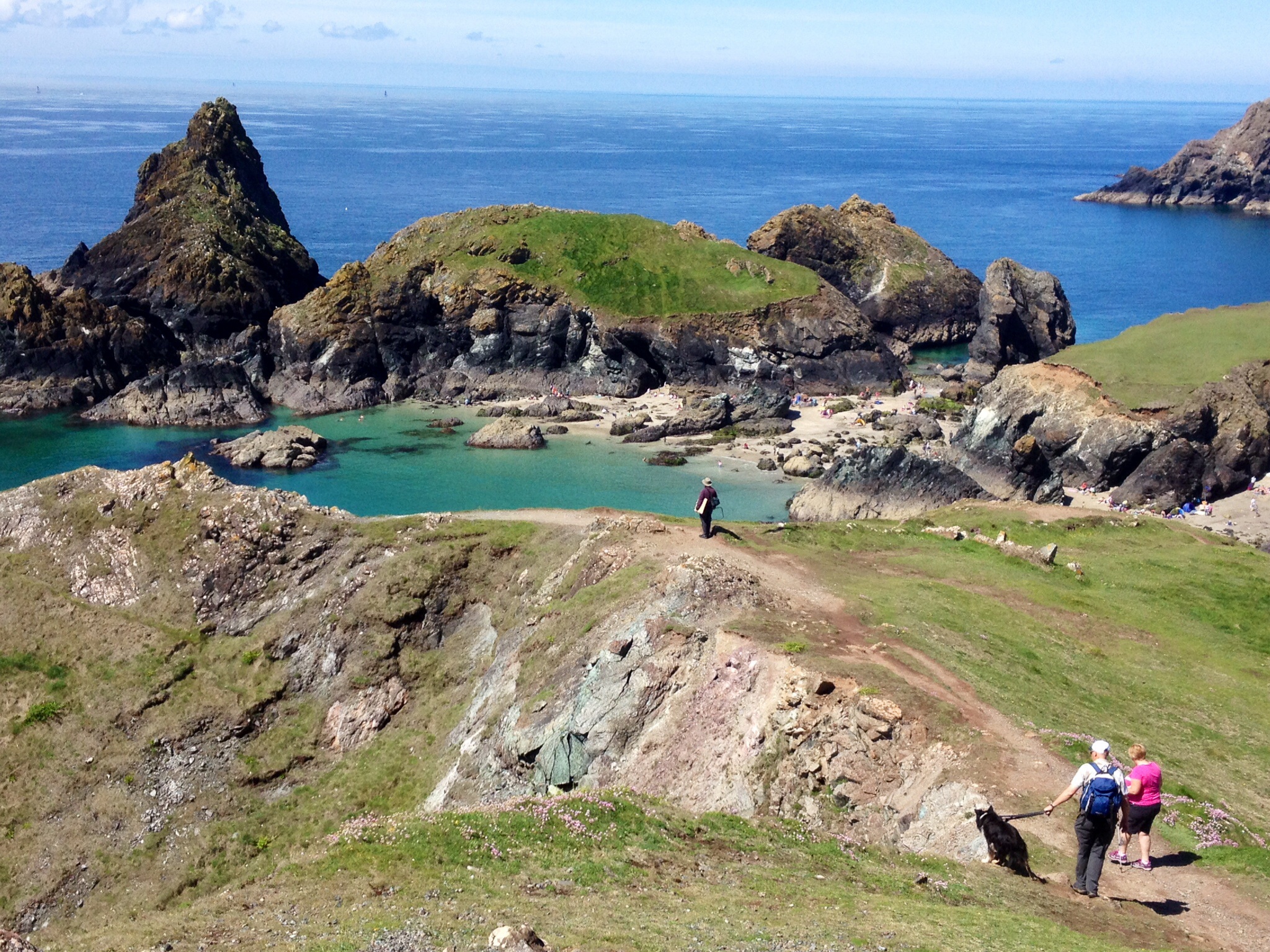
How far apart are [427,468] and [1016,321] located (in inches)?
2272

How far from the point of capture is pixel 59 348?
8975 centimetres

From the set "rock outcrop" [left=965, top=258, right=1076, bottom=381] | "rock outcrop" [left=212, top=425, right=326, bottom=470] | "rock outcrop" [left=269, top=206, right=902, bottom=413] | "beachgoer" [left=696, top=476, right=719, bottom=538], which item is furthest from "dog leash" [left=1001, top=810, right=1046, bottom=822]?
"rock outcrop" [left=965, top=258, right=1076, bottom=381]

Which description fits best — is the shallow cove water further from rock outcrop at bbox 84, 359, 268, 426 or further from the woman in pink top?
the woman in pink top

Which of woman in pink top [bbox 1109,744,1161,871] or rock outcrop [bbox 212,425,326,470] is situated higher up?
woman in pink top [bbox 1109,744,1161,871]

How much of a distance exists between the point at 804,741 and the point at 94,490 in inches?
1277

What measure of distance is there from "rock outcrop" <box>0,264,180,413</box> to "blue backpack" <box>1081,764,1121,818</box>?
8906 cm

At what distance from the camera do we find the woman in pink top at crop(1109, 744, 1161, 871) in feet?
62.4

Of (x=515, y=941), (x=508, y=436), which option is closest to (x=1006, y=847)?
(x=515, y=941)

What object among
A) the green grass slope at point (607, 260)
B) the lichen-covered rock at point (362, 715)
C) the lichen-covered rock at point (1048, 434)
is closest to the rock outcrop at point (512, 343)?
the green grass slope at point (607, 260)

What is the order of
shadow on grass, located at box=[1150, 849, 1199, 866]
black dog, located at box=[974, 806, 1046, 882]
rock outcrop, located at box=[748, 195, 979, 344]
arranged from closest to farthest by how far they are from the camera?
shadow on grass, located at box=[1150, 849, 1199, 866] → black dog, located at box=[974, 806, 1046, 882] → rock outcrop, located at box=[748, 195, 979, 344]

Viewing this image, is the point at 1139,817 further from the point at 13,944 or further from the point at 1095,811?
the point at 13,944

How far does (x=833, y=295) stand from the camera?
10319 cm

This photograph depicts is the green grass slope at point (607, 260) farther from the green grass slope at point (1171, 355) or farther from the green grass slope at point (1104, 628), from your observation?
the green grass slope at point (1104, 628)

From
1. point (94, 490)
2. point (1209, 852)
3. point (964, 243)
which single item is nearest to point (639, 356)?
point (94, 490)
